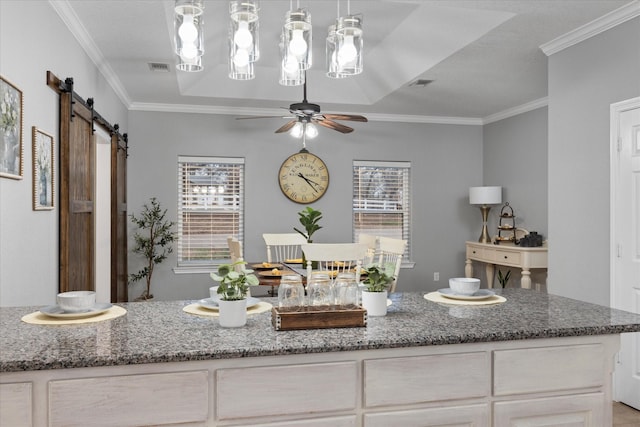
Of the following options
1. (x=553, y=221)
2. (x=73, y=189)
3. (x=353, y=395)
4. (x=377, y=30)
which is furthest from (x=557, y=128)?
(x=73, y=189)

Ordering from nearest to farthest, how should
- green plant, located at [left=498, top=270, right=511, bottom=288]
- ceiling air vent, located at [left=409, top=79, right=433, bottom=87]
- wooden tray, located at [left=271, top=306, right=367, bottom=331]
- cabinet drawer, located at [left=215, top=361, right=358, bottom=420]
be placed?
1. cabinet drawer, located at [left=215, top=361, right=358, bottom=420]
2. wooden tray, located at [left=271, top=306, right=367, bottom=331]
3. ceiling air vent, located at [left=409, top=79, right=433, bottom=87]
4. green plant, located at [left=498, top=270, right=511, bottom=288]

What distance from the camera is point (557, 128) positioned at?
3832 millimetres

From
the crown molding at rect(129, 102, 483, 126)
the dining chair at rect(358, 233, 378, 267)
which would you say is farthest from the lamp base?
the dining chair at rect(358, 233, 378, 267)

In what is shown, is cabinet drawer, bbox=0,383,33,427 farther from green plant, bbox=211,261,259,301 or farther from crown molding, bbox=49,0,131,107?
crown molding, bbox=49,0,131,107

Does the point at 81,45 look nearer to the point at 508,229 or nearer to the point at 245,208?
the point at 245,208

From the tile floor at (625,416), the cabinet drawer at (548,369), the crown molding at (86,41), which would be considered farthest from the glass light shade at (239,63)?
the tile floor at (625,416)

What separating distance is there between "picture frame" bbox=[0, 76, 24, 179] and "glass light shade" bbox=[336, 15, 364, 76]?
1.55m

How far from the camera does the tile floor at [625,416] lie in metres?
3.01

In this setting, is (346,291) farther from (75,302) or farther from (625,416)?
(625,416)

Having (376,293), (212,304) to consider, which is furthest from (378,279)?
(212,304)

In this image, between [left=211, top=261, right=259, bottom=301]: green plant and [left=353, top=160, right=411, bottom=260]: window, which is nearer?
[left=211, top=261, right=259, bottom=301]: green plant

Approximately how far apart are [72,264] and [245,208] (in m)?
2.94

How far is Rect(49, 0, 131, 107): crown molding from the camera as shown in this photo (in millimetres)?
3028

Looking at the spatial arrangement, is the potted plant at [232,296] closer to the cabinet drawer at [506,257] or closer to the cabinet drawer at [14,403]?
the cabinet drawer at [14,403]
